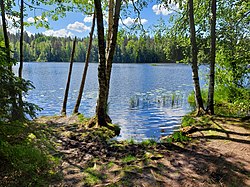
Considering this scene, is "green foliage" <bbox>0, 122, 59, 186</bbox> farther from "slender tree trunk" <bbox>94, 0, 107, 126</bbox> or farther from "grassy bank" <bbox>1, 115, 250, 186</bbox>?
"slender tree trunk" <bbox>94, 0, 107, 126</bbox>

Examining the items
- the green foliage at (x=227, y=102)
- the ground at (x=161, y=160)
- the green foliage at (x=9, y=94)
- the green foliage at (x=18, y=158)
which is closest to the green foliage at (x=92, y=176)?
the ground at (x=161, y=160)

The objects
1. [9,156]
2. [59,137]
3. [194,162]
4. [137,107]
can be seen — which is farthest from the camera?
[137,107]

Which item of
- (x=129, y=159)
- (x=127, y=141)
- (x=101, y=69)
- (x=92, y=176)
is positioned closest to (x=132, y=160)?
(x=129, y=159)

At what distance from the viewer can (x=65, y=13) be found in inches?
432

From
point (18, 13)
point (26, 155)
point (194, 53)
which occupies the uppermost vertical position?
point (18, 13)

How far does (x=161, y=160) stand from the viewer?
4266mm

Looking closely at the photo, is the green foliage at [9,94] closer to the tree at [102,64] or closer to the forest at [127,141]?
the forest at [127,141]

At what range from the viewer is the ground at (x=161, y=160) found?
11.5ft

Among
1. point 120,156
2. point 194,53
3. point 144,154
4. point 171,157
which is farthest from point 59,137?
point 194,53

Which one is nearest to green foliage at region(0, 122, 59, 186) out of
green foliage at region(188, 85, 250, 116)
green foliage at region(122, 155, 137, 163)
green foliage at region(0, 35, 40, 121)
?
green foliage at region(0, 35, 40, 121)

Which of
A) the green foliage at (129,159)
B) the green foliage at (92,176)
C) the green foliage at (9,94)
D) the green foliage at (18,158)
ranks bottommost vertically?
the green foliage at (92,176)

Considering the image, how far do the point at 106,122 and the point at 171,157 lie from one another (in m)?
3.35

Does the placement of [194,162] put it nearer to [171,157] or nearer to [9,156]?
[171,157]

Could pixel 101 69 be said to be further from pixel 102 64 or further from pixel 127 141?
pixel 127 141
